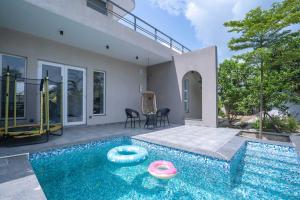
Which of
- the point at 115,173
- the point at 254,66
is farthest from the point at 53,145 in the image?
the point at 254,66

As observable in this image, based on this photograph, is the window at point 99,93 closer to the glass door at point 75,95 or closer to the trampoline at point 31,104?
the glass door at point 75,95

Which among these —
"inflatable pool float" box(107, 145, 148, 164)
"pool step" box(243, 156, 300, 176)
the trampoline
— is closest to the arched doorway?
"pool step" box(243, 156, 300, 176)

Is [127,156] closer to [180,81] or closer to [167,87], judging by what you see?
[180,81]

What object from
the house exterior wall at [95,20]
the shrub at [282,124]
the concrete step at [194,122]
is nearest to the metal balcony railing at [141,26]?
the house exterior wall at [95,20]

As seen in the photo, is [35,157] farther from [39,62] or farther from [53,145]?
[39,62]

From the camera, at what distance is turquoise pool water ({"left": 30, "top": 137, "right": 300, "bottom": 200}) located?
2.74 m

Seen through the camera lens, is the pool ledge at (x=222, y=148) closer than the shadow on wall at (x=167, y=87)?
Yes

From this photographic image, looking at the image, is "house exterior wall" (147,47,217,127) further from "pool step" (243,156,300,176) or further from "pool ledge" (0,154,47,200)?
"pool ledge" (0,154,47,200)

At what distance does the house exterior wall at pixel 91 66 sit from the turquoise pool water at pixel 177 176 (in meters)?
3.58

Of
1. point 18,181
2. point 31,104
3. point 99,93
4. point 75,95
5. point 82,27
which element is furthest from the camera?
point 99,93

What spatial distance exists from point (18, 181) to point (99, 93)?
20.1ft

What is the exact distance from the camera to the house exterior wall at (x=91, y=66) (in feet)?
19.2

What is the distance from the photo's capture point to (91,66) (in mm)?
7922

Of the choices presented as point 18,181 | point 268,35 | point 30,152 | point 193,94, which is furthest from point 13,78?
point 193,94
